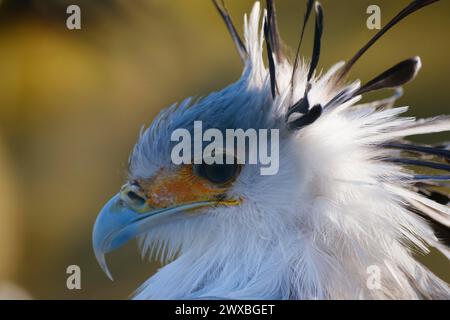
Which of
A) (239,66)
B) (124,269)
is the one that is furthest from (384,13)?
(124,269)

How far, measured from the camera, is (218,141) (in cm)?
167

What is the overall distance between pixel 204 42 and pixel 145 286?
2.35 m

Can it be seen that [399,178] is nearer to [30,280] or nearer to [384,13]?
[384,13]

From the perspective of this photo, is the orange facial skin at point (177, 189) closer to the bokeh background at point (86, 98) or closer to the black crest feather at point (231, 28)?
the black crest feather at point (231, 28)

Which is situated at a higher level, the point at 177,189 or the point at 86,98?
the point at 86,98

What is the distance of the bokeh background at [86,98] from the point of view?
389 cm

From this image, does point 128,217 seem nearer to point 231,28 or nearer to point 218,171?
point 218,171

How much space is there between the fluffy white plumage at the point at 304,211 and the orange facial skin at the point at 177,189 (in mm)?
32

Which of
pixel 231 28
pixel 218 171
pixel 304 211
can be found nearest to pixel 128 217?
pixel 218 171

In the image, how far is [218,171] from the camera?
5.56ft
